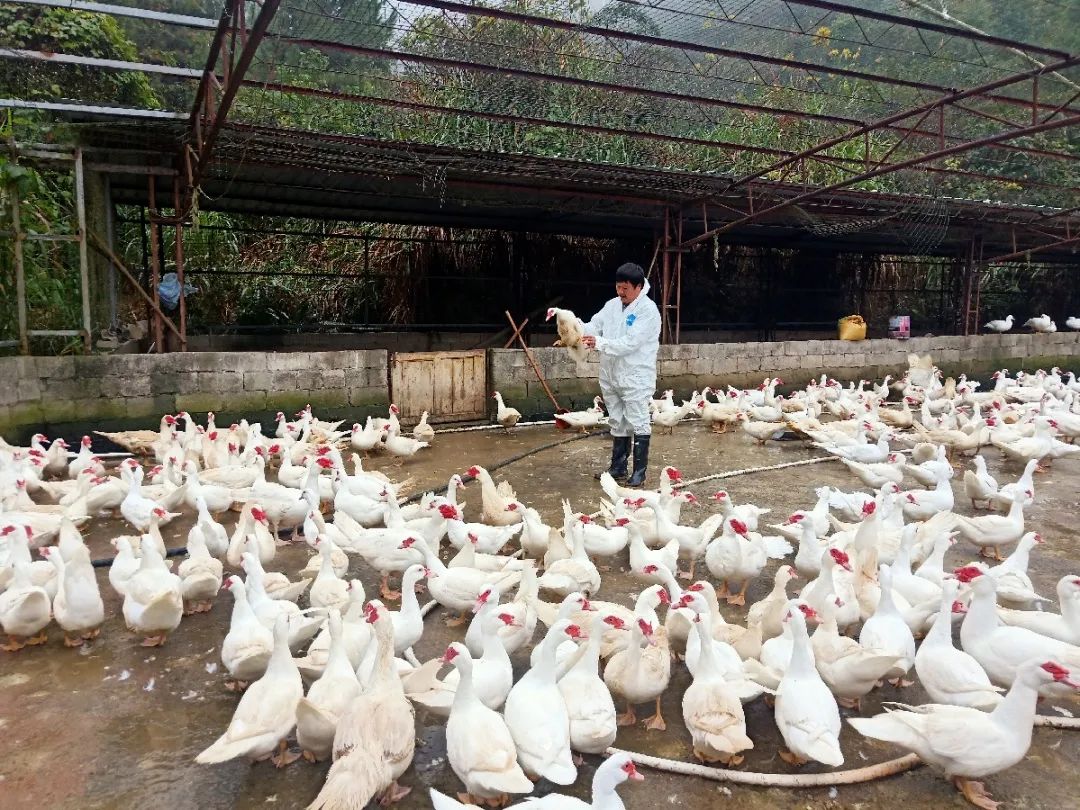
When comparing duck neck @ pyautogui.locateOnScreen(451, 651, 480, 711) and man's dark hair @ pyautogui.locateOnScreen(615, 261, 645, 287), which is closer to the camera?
duck neck @ pyautogui.locateOnScreen(451, 651, 480, 711)

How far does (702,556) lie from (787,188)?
315 inches

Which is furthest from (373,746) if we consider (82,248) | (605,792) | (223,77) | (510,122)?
(510,122)

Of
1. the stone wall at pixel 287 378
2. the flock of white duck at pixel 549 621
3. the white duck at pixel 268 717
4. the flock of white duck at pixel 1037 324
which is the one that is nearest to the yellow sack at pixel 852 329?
the stone wall at pixel 287 378

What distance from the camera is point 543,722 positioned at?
2.49m

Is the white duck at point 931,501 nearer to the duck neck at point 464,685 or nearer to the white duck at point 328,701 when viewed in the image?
→ the duck neck at point 464,685

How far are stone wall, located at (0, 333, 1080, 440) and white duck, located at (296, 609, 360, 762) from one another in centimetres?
623

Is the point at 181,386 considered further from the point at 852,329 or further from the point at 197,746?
the point at 852,329

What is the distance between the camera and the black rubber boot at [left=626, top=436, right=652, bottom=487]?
6.30m

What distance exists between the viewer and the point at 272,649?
295 cm

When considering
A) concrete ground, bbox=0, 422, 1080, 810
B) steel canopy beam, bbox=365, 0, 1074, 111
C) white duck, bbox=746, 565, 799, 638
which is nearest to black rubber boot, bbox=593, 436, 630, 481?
concrete ground, bbox=0, 422, 1080, 810

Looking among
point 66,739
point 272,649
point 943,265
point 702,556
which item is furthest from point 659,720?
point 943,265

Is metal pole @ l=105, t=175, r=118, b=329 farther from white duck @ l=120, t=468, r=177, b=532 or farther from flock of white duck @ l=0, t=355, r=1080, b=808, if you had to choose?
white duck @ l=120, t=468, r=177, b=532

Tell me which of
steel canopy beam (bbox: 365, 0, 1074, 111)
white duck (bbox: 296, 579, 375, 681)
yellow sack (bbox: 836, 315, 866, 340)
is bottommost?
white duck (bbox: 296, 579, 375, 681)

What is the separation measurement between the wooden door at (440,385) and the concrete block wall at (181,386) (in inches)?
9.0
